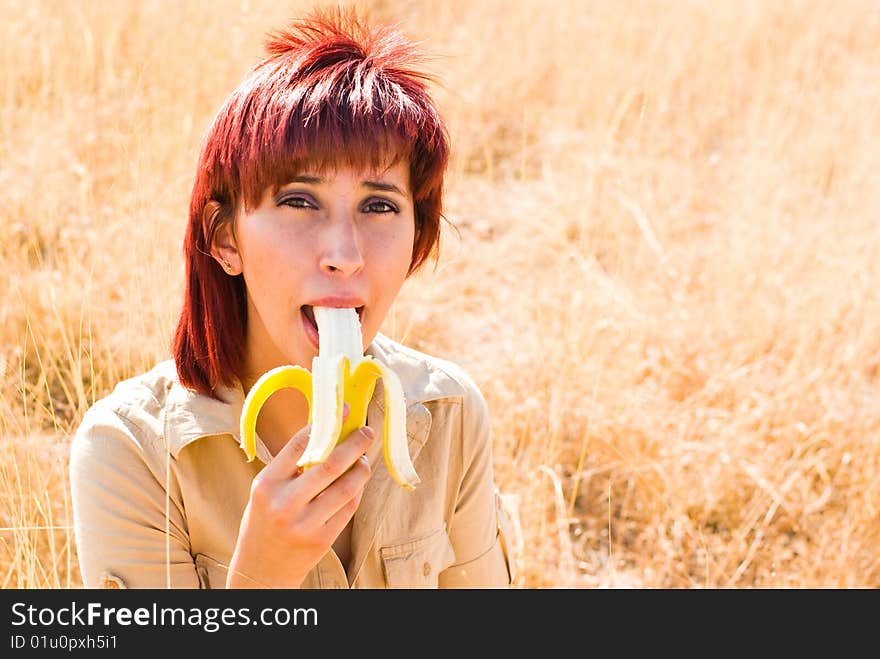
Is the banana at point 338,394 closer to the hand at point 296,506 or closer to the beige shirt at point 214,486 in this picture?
the hand at point 296,506

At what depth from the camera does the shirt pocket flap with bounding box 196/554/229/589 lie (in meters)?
1.92

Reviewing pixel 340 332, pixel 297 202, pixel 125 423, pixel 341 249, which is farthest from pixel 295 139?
pixel 125 423

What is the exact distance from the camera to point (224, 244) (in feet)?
6.10

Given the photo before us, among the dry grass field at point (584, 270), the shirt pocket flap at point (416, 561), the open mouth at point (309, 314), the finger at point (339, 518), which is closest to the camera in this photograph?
the finger at point (339, 518)

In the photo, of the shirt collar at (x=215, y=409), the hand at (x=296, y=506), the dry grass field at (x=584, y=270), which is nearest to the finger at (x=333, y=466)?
the hand at (x=296, y=506)

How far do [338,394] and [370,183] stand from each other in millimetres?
457

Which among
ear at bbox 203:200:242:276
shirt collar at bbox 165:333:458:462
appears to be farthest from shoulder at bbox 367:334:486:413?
ear at bbox 203:200:242:276

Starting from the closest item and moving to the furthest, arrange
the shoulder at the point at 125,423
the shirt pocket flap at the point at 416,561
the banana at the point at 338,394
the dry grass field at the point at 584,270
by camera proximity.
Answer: the banana at the point at 338,394 → the shoulder at the point at 125,423 → the shirt pocket flap at the point at 416,561 → the dry grass field at the point at 584,270

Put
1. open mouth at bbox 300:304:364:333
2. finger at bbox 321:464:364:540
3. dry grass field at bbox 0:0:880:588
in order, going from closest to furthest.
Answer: finger at bbox 321:464:364:540 < open mouth at bbox 300:304:364:333 < dry grass field at bbox 0:0:880:588

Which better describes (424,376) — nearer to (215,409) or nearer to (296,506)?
(215,409)

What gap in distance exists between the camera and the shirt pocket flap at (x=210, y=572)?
1.92m

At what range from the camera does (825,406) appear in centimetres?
334

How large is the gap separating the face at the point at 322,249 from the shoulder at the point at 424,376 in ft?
1.07

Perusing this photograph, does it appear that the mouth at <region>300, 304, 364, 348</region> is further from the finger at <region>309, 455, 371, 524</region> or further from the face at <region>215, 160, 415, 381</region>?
the finger at <region>309, 455, 371, 524</region>
